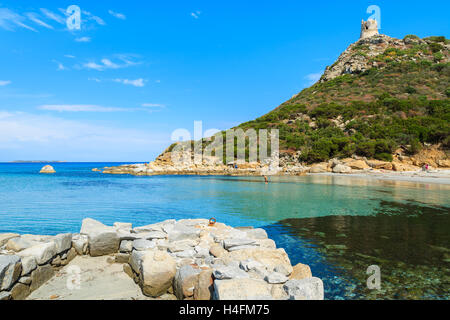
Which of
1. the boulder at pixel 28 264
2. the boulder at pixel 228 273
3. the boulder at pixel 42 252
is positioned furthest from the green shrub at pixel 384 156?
the boulder at pixel 28 264

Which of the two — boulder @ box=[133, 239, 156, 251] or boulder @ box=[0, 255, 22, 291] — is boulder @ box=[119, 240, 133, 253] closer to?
boulder @ box=[133, 239, 156, 251]

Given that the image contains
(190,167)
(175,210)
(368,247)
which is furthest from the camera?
(190,167)

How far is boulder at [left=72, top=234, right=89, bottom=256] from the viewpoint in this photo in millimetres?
6191

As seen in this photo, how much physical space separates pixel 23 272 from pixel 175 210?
32.3ft

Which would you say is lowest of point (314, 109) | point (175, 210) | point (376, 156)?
point (175, 210)

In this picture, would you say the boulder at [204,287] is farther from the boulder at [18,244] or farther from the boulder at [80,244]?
the boulder at [18,244]

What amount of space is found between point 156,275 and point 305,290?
2452 millimetres

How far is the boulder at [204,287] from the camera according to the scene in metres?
4.12

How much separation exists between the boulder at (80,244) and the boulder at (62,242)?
0.55 ft

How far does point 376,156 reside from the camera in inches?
1583
